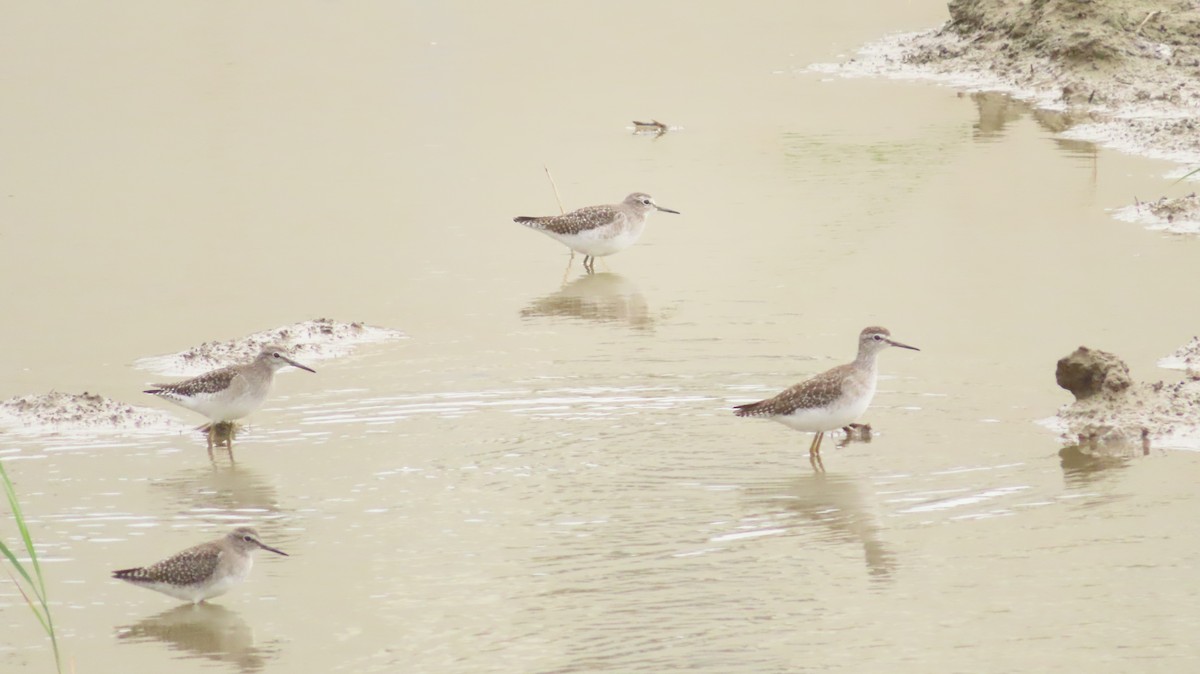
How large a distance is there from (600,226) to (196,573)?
7867 millimetres

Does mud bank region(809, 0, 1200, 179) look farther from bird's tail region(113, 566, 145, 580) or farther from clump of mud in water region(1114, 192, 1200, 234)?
bird's tail region(113, 566, 145, 580)

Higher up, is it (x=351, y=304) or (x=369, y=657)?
(x=351, y=304)

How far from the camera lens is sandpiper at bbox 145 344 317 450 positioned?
1035 centimetres

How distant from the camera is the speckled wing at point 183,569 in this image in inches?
306

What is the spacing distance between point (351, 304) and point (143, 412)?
294 centimetres

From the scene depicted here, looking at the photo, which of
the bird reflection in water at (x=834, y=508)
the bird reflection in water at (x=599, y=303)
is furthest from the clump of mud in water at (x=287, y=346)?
the bird reflection in water at (x=834, y=508)

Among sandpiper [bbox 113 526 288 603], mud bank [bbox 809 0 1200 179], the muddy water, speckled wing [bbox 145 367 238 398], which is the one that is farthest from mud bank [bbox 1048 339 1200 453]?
mud bank [bbox 809 0 1200 179]

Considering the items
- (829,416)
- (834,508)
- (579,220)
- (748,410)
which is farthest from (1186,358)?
(579,220)

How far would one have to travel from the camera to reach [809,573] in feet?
26.7

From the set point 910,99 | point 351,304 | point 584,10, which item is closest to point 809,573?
point 351,304

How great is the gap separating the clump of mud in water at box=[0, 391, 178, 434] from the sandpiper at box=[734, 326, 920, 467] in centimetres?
396

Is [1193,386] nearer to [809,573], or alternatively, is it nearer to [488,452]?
[809,573]

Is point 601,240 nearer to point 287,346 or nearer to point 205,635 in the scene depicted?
point 287,346

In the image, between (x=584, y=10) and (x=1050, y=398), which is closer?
(x=1050, y=398)
